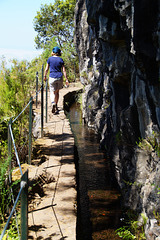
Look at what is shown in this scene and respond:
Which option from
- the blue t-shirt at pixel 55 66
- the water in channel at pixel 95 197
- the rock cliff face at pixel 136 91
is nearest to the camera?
the rock cliff face at pixel 136 91

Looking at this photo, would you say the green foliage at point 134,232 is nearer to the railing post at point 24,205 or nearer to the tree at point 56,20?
the railing post at point 24,205

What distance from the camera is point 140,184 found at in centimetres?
461

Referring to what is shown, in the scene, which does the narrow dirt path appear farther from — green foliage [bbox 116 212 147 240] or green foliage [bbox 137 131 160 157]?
green foliage [bbox 137 131 160 157]

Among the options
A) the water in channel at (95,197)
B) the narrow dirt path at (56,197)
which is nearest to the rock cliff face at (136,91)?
the water in channel at (95,197)

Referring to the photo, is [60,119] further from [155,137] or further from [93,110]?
[155,137]

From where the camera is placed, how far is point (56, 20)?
3219 centimetres

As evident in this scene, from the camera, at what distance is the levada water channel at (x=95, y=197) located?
455cm

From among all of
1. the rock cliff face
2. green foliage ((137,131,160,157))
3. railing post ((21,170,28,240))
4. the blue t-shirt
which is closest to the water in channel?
the rock cliff face

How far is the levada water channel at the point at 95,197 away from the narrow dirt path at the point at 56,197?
51cm

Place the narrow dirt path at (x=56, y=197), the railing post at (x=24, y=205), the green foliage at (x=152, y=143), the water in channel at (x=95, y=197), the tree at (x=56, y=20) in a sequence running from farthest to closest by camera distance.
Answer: the tree at (x=56, y=20) < the water in channel at (x=95, y=197) < the green foliage at (x=152, y=143) < the narrow dirt path at (x=56, y=197) < the railing post at (x=24, y=205)

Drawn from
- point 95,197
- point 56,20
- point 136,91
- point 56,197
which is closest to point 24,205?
point 56,197

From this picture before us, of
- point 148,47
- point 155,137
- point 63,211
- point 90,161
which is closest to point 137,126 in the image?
point 155,137

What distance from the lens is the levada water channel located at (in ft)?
14.9

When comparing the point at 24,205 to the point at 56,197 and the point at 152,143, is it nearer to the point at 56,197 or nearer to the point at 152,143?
the point at 56,197
